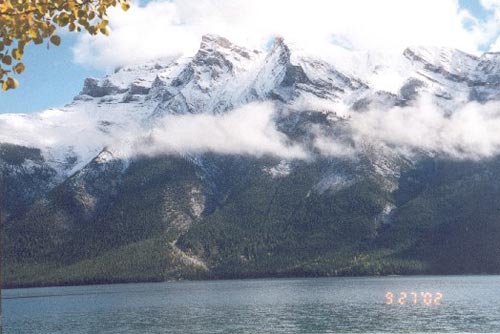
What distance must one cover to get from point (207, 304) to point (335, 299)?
35.2 metres

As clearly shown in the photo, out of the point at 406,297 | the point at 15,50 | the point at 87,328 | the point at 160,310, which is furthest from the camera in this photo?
the point at 406,297

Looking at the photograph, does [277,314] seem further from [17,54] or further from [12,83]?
[17,54]

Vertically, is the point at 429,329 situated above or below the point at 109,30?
below

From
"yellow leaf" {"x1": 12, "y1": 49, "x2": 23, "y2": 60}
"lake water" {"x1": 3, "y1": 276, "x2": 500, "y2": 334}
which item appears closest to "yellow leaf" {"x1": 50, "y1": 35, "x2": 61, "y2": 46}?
"yellow leaf" {"x1": 12, "y1": 49, "x2": 23, "y2": 60}

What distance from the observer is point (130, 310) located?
6511 inches

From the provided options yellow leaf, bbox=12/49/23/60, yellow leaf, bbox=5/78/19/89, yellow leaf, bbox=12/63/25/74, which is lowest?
yellow leaf, bbox=5/78/19/89

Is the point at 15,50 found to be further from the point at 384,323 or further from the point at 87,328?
the point at 87,328

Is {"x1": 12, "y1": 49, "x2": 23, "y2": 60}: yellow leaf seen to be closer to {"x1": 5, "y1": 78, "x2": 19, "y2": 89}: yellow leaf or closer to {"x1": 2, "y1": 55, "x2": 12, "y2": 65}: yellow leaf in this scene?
{"x1": 2, "y1": 55, "x2": 12, "y2": 65}: yellow leaf

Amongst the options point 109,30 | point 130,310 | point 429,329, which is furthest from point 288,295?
point 109,30

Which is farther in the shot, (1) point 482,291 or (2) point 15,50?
(1) point 482,291
